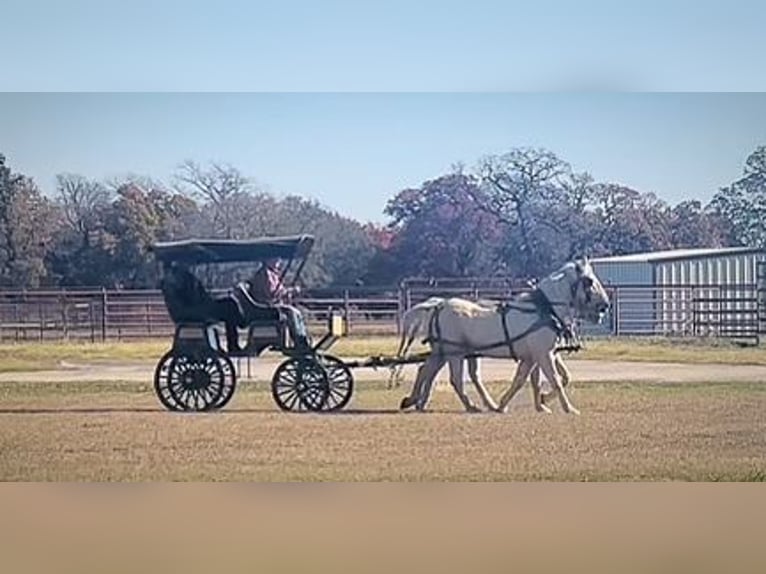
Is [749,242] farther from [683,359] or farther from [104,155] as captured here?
[104,155]

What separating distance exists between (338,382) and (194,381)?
22.2 inches

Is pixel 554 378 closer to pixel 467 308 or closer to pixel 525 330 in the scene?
pixel 525 330

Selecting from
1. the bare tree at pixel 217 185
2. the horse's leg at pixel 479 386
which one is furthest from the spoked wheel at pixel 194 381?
the horse's leg at pixel 479 386

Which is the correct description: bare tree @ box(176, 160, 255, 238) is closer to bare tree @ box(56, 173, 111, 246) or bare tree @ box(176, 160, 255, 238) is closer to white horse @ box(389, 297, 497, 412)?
bare tree @ box(56, 173, 111, 246)

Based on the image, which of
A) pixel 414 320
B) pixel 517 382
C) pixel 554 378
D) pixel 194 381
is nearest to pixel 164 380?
pixel 194 381

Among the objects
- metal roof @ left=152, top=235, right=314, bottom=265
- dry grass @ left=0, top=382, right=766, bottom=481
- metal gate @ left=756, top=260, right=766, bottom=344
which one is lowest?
dry grass @ left=0, top=382, right=766, bottom=481

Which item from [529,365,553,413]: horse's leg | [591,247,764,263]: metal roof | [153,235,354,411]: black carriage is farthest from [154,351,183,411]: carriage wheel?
[591,247,764,263]: metal roof

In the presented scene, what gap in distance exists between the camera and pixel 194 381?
6879 mm

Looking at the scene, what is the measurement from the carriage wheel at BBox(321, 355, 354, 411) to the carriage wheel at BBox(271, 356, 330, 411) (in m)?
0.02

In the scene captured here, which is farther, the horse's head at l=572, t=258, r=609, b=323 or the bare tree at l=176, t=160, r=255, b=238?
the horse's head at l=572, t=258, r=609, b=323

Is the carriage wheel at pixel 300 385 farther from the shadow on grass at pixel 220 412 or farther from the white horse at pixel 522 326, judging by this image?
the white horse at pixel 522 326

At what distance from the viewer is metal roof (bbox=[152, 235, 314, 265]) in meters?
6.80
